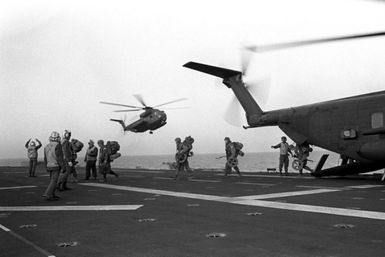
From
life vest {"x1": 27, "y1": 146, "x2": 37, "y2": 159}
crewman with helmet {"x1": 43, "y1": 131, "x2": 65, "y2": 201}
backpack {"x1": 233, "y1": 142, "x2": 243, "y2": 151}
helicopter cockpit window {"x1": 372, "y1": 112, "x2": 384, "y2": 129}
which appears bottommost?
crewman with helmet {"x1": 43, "y1": 131, "x2": 65, "y2": 201}

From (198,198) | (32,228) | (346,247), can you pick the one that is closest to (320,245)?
(346,247)

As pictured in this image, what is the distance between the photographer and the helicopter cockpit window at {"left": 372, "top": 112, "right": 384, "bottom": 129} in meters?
15.1

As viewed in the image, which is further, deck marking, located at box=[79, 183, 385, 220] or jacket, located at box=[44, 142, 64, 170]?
jacket, located at box=[44, 142, 64, 170]

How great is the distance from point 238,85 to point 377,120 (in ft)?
28.5

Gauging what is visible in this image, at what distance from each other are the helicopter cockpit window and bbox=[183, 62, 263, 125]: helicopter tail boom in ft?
20.9

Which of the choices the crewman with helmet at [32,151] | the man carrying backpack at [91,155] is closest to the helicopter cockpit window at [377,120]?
the man carrying backpack at [91,155]

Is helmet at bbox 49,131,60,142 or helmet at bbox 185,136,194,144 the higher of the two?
helmet at bbox 185,136,194,144

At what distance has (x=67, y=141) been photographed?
1340cm

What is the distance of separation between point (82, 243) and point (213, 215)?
9.33 ft

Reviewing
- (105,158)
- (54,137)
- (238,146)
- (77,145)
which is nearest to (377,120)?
(238,146)

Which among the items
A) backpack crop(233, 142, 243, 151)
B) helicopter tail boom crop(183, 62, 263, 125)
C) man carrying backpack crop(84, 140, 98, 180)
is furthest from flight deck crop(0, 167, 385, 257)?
helicopter tail boom crop(183, 62, 263, 125)

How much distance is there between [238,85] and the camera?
2238 cm

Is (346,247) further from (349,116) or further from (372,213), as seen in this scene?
(349,116)

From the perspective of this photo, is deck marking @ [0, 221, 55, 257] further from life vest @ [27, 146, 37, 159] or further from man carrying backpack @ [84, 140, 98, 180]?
life vest @ [27, 146, 37, 159]
